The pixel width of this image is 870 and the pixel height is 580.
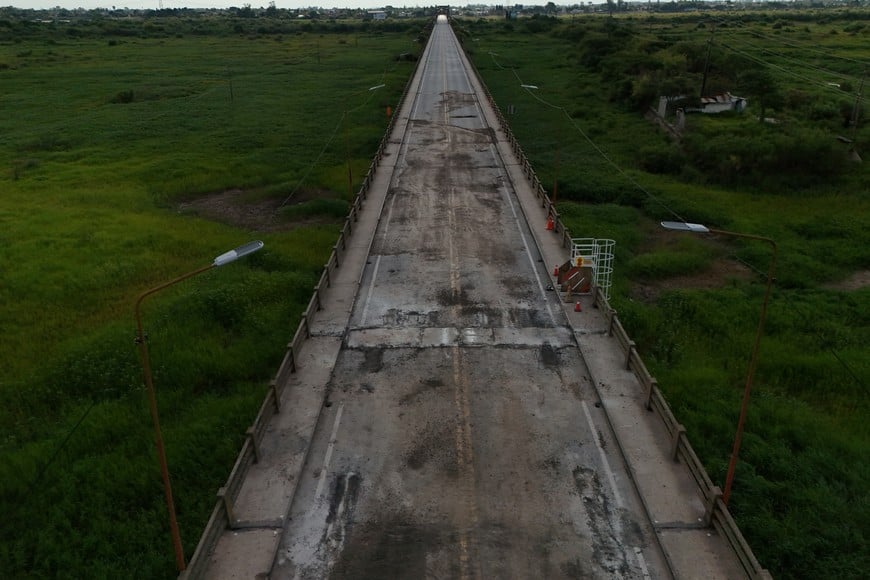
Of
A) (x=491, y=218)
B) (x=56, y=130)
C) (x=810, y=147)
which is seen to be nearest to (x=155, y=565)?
(x=491, y=218)

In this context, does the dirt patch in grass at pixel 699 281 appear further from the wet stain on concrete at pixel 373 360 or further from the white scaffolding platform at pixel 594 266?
the wet stain on concrete at pixel 373 360

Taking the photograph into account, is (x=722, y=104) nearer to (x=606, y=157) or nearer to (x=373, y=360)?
(x=606, y=157)

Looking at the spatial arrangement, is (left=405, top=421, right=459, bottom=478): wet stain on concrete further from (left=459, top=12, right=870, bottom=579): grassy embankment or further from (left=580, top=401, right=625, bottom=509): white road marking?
(left=459, top=12, right=870, bottom=579): grassy embankment

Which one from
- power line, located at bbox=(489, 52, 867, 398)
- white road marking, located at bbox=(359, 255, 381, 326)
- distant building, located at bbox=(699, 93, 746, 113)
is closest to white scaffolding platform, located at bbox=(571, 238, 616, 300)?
power line, located at bbox=(489, 52, 867, 398)

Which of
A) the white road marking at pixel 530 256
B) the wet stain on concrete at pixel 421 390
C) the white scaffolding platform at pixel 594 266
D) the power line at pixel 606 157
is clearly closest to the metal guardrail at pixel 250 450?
the wet stain on concrete at pixel 421 390

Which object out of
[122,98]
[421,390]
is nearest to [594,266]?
[421,390]

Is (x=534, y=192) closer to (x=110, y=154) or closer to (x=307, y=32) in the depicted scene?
(x=110, y=154)
